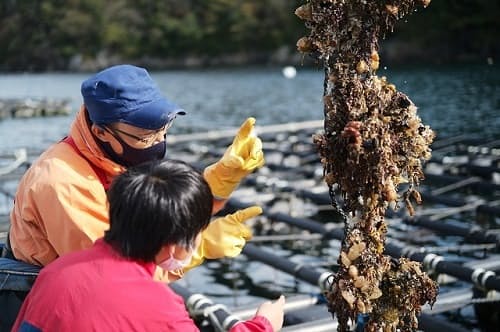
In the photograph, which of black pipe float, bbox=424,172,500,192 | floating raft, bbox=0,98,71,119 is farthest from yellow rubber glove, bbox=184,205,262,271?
floating raft, bbox=0,98,71,119

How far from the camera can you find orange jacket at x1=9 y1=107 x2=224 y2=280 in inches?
96.3

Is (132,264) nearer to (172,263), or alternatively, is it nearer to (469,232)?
(172,263)

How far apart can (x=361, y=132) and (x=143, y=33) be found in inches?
3524

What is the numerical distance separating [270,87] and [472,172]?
3844cm

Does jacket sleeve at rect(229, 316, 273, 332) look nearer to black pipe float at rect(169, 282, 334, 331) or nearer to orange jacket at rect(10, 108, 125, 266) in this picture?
orange jacket at rect(10, 108, 125, 266)

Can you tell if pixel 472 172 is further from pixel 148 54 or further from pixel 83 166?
→ pixel 148 54

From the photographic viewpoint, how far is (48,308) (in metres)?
1.99

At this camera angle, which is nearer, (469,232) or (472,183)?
(469,232)

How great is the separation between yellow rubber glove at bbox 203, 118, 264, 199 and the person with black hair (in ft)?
3.06

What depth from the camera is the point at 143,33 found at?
89500 millimetres

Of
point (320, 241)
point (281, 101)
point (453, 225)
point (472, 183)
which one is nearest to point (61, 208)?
point (453, 225)

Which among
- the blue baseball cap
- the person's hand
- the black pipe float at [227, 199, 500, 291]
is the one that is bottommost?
the black pipe float at [227, 199, 500, 291]

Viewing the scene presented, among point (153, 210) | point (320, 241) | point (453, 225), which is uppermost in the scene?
point (153, 210)

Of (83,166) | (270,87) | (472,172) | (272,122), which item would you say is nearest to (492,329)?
(472,172)
